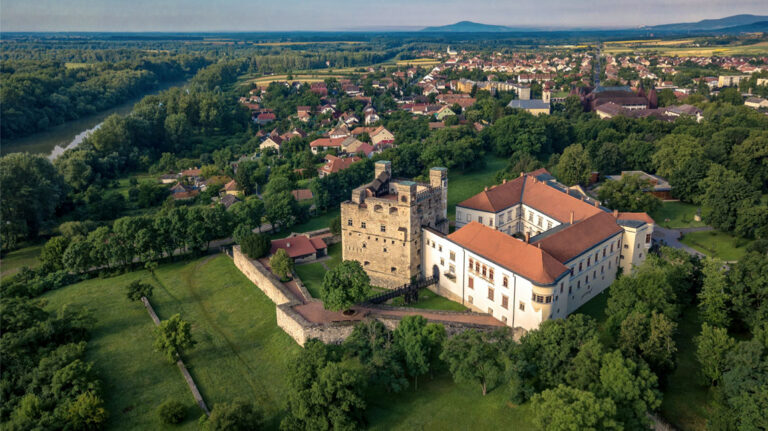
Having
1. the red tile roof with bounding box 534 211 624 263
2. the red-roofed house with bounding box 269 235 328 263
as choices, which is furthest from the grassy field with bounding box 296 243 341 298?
the red tile roof with bounding box 534 211 624 263

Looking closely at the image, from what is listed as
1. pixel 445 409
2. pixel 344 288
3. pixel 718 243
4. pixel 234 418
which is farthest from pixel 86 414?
pixel 718 243

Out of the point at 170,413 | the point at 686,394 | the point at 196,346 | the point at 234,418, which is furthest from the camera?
the point at 196,346

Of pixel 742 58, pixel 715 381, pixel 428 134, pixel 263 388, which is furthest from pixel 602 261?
pixel 742 58

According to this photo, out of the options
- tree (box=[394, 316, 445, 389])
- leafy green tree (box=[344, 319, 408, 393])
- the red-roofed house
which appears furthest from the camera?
the red-roofed house

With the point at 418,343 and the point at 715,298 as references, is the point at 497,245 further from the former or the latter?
the point at 715,298

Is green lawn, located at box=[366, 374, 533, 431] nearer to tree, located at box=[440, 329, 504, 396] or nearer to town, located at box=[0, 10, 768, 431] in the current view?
town, located at box=[0, 10, 768, 431]

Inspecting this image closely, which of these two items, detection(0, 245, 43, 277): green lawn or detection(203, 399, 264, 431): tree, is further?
detection(0, 245, 43, 277): green lawn
